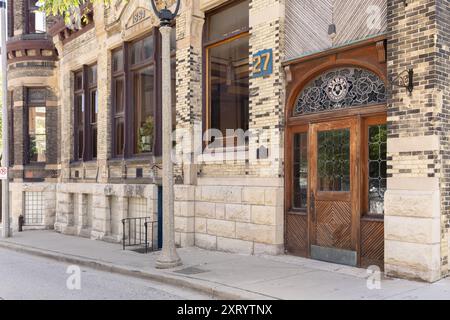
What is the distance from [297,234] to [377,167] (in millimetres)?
2231

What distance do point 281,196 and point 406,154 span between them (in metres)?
2.97

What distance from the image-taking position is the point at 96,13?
1588 centimetres

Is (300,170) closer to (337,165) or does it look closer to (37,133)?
(337,165)

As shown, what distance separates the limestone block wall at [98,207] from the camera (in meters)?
13.6

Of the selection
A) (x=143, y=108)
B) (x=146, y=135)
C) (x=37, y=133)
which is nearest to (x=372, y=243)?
(x=146, y=135)

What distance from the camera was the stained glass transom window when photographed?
8434mm

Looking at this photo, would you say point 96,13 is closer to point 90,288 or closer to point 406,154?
point 90,288

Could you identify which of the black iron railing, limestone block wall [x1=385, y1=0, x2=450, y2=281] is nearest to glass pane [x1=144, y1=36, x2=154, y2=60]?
the black iron railing

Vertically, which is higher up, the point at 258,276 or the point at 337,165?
the point at 337,165

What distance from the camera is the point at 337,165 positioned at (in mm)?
8898

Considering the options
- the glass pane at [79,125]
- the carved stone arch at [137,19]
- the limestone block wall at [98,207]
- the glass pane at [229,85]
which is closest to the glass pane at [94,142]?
the glass pane at [79,125]

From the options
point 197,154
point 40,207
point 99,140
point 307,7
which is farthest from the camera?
point 40,207

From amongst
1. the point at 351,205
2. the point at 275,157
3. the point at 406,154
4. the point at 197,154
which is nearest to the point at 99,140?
the point at 197,154

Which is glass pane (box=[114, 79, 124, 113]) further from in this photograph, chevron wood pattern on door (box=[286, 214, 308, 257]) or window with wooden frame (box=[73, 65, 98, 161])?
chevron wood pattern on door (box=[286, 214, 308, 257])
